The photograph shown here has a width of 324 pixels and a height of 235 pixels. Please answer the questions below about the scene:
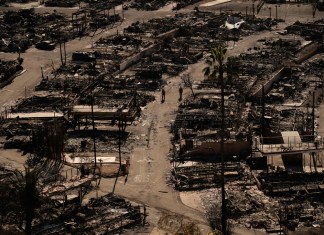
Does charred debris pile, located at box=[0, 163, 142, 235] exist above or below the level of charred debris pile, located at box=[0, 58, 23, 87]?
below

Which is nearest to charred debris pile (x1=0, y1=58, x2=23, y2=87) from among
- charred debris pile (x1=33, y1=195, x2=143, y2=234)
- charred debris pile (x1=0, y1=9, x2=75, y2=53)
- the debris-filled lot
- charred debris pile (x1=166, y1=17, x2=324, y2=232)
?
the debris-filled lot

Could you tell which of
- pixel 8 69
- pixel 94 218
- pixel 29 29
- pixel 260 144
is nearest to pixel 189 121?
pixel 260 144

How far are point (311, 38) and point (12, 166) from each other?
1575 inches

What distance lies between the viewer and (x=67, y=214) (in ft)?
125

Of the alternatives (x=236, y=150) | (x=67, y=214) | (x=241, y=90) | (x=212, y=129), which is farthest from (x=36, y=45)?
(x=67, y=214)

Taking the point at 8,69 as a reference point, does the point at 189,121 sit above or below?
below

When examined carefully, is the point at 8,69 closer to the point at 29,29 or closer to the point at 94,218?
the point at 29,29

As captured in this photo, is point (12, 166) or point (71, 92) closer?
point (12, 166)

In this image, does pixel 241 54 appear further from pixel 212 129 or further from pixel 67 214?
pixel 67 214

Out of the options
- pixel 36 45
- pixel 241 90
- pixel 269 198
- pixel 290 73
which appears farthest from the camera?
pixel 36 45

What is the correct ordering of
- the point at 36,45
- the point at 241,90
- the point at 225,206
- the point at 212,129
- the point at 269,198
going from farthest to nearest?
the point at 36,45
the point at 241,90
the point at 212,129
the point at 269,198
the point at 225,206

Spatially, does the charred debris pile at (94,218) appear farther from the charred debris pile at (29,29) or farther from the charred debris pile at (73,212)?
the charred debris pile at (29,29)

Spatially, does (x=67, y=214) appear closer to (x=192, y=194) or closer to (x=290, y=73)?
(x=192, y=194)

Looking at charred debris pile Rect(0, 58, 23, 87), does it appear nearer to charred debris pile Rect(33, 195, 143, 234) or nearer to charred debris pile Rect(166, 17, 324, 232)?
charred debris pile Rect(166, 17, 324, 232)
